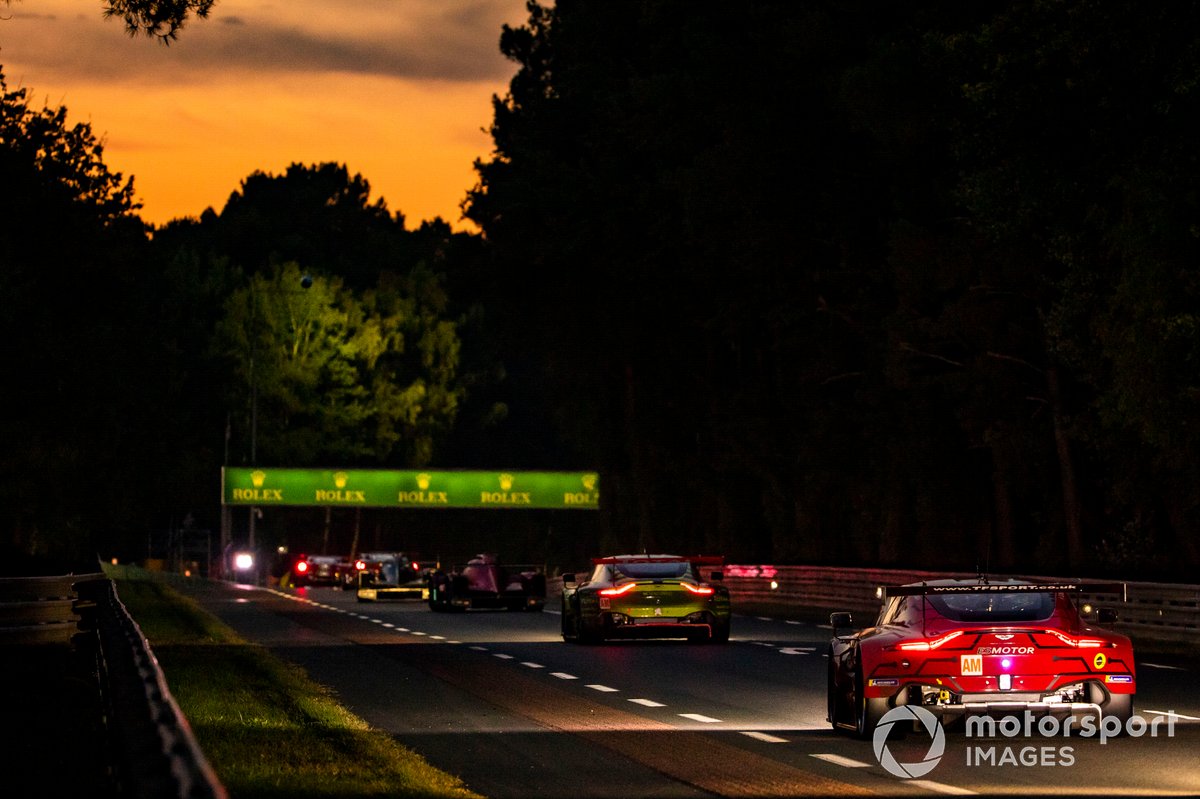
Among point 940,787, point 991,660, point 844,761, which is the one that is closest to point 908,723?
point 991,660

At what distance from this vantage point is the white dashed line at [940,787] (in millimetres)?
13922

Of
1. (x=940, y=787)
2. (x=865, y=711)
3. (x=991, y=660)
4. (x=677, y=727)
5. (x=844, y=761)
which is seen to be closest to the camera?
(x=940, y=787)

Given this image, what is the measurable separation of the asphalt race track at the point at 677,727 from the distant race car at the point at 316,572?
54.4m

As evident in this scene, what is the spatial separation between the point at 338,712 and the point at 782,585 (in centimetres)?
4006

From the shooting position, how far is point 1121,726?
56.8 feet

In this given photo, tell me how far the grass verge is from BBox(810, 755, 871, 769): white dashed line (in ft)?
8.46

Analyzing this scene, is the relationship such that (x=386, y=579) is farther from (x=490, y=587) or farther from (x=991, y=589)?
→ (x=991, y=589)

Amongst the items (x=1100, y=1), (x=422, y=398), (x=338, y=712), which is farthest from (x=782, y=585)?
(x=422, y=398)

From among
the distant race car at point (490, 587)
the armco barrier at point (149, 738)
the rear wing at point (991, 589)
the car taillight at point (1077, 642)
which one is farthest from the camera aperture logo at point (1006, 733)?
the distant race car at point (490, 587)

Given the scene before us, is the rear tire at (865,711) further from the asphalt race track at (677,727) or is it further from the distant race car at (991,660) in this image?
the asphalt race track at (677,727)

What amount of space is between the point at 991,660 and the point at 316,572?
7485 centimetres

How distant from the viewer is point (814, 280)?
67.8 meters

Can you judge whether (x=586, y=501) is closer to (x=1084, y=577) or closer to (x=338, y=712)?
(x=1084, y=577)

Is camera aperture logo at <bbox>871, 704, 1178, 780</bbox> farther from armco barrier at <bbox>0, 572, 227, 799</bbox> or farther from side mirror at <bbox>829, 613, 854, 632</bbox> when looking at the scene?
armco barrier at <bbox>0, 572, 227, 799</bbox>
